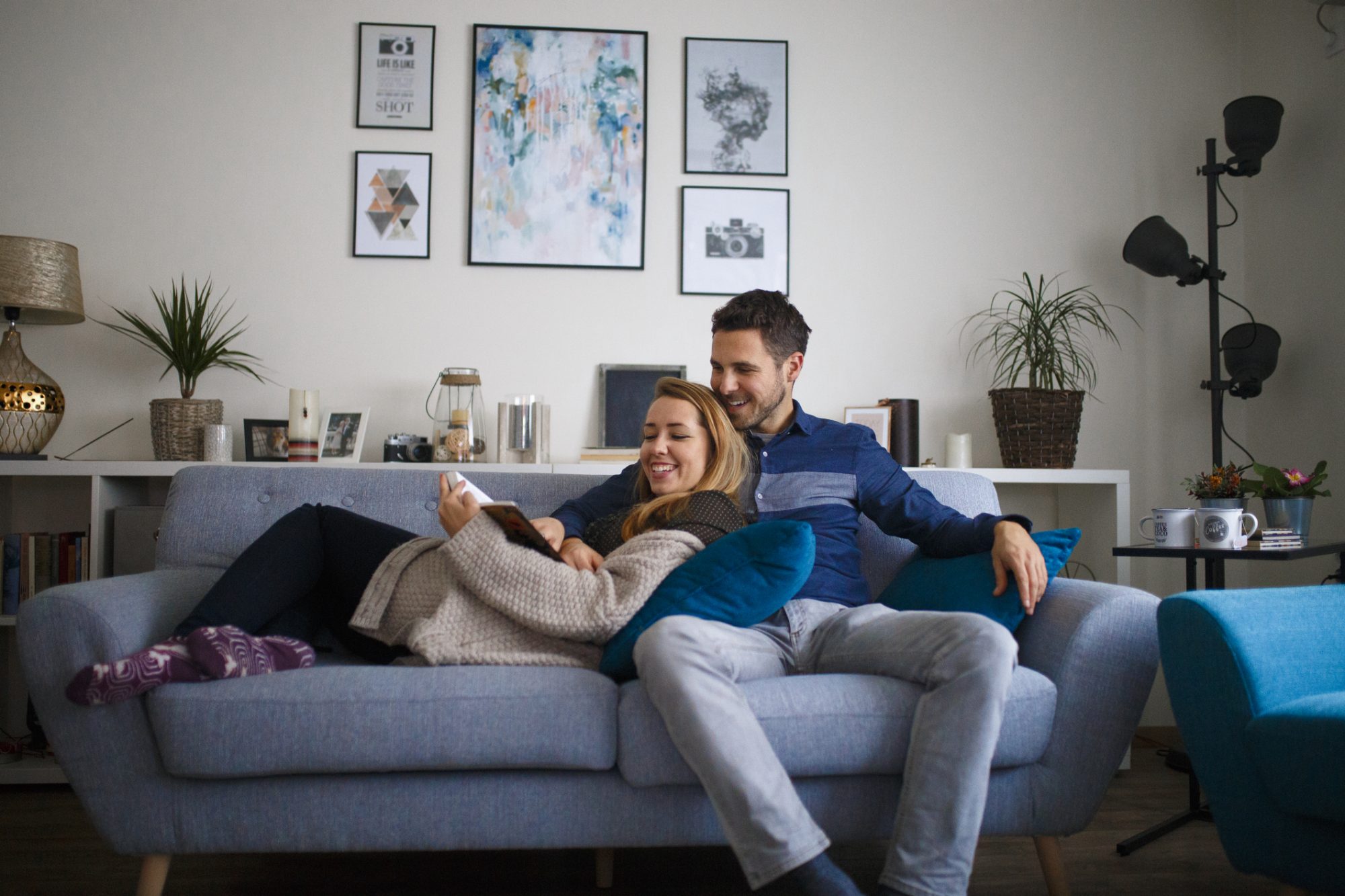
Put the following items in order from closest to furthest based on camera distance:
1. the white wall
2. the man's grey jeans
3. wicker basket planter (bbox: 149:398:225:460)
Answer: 1. the man's grey jeans
2. wicker basket planter (bbox: 149:398:225:460)
3. the white wall

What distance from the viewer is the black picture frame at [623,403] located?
9.71 feet

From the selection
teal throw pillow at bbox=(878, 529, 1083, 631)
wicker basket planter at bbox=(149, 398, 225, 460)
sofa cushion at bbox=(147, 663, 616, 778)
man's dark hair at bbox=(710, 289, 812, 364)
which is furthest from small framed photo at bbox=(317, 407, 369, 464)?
teal throw pillow at bbox=(878, 529, 1083, 631)

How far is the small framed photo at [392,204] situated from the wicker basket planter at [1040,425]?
6.04 ft

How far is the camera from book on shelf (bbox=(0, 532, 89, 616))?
8.46ft

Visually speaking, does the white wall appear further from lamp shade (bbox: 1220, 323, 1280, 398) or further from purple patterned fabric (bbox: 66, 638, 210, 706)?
purple patterned fabric (bbox: 66, 638, 210, 706)

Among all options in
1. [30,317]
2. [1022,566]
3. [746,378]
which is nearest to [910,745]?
[1022,566]

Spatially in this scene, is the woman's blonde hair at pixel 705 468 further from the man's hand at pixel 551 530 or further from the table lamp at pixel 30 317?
the table lamp at pixel 30 317

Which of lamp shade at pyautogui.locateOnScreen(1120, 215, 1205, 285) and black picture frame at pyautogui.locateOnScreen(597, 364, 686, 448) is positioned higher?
lamp shade at pyautogui.locateOnScreen(1120, 215, 1205, 285)

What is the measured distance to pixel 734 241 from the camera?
3025 millimetres

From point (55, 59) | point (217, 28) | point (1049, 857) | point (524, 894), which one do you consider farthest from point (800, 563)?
point (55, 59)

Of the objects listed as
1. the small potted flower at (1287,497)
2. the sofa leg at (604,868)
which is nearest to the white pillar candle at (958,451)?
the small potted flower at (1287,497)

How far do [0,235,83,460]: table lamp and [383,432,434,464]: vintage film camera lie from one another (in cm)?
91

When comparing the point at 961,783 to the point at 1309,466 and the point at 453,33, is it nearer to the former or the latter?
the point at 1309,466

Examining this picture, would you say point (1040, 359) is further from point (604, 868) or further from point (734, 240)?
point (604, 868)
